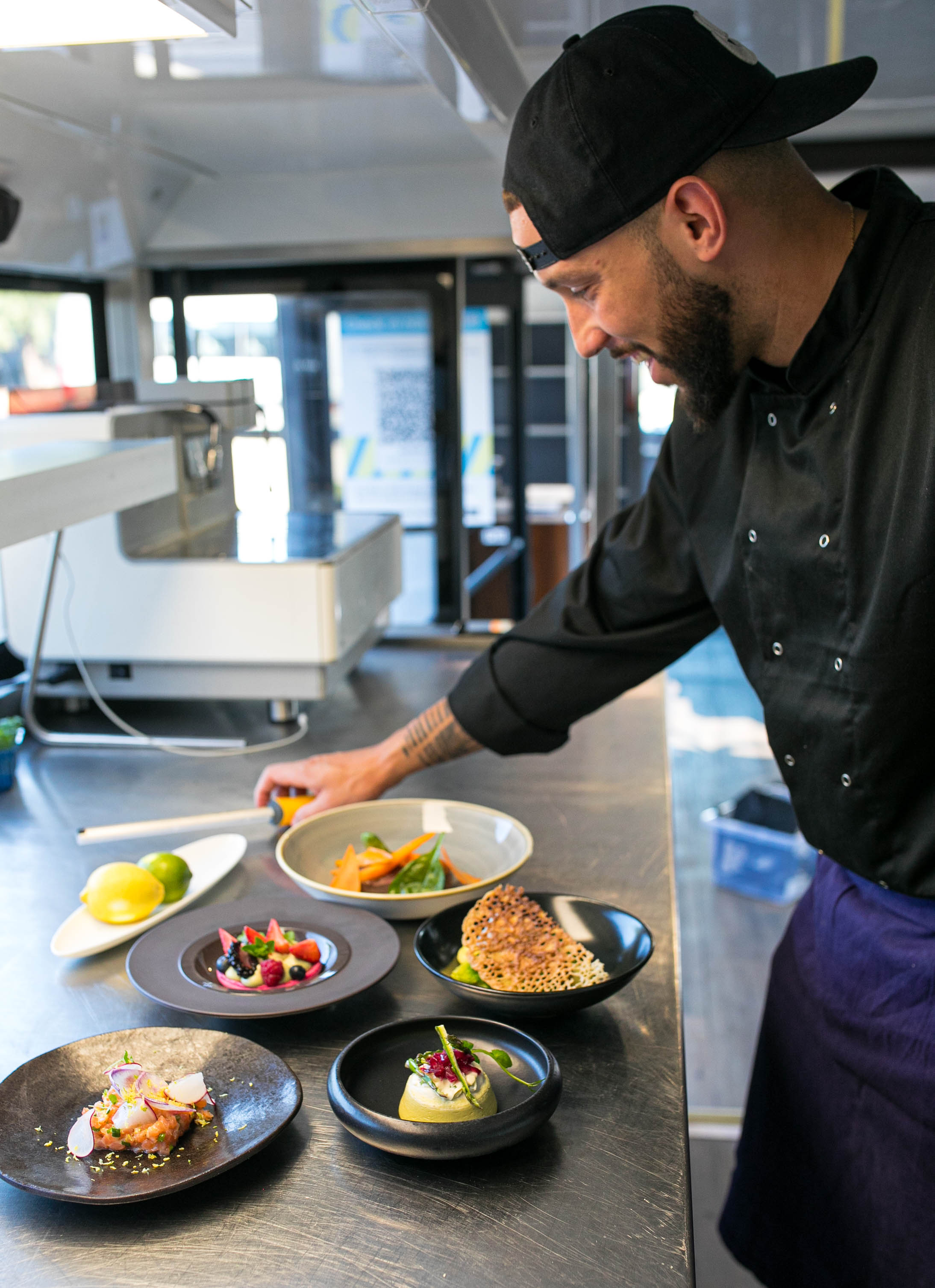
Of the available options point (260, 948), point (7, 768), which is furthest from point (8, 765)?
point (260, 948)

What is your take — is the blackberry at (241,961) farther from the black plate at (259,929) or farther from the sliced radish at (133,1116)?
the sliced radish at (133,1116)

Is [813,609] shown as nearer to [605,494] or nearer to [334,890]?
[334,890]

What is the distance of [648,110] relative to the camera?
0.90 metres

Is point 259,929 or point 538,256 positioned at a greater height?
point 538,256

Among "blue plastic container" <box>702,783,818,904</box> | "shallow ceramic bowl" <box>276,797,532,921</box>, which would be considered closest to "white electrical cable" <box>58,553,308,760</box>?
"shallow ceramic bowl" <box>276,797,532,921</box>

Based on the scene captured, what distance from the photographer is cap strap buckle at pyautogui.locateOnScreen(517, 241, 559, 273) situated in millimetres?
973

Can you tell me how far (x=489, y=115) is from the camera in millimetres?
1421

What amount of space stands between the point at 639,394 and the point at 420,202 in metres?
2.08

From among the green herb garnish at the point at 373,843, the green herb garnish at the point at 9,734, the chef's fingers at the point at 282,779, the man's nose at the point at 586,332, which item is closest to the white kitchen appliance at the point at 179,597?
the green herb garnish at the point at 9,734

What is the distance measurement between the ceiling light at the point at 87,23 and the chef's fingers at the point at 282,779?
74 cm

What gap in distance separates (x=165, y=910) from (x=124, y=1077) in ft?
1.17

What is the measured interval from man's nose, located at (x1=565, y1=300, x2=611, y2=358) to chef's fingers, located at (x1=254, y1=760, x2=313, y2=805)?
579 millimetres

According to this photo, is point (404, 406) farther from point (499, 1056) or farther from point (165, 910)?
point (499, 1056)

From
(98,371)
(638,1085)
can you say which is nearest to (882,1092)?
(638,1085)
